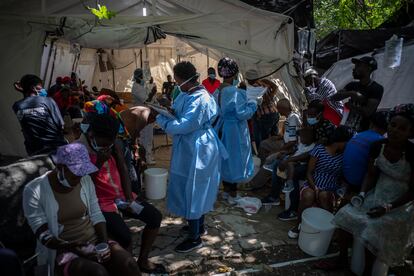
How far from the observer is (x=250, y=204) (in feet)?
15.0

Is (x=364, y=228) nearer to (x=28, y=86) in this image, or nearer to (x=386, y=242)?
(x=386, y=242)

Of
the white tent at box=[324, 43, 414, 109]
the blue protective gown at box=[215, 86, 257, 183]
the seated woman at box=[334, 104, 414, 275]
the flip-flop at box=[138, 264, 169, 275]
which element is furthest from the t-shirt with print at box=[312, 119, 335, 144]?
the flip-flop at box=[138, 264, 169, 275]

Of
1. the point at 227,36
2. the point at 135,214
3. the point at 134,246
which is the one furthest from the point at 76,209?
the point at 227,36

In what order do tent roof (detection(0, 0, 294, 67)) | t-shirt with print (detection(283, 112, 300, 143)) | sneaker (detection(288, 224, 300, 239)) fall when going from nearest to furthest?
sneaker (detection(288, 224, 300, 239)) < t-shirt with print (detection(283, 112, 300, 143)) < tent roof (detection(0, 0, 294, 67))

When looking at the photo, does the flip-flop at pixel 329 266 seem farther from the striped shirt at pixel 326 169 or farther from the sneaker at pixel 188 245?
the sneaker at pixel 188 245

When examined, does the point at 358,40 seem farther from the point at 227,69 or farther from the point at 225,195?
the point at 225,195

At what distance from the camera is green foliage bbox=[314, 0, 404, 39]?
10.4m

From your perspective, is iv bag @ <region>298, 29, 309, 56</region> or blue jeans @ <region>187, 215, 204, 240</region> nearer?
blue jeans @ <region>187, 215, 204, 240</region>

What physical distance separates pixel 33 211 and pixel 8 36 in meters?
5.01

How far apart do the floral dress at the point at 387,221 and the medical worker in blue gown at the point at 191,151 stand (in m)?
1.33

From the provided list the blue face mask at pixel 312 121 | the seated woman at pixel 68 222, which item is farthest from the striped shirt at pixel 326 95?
the seated woman at pixel 68 222

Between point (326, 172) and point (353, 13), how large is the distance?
9971 mm

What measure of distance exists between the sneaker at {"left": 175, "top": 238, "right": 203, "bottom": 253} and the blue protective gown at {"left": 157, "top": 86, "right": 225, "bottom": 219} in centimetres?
36

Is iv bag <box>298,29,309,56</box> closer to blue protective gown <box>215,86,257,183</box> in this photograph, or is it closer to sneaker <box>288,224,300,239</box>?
blue protective gown <box>215,86,257,183</box>
